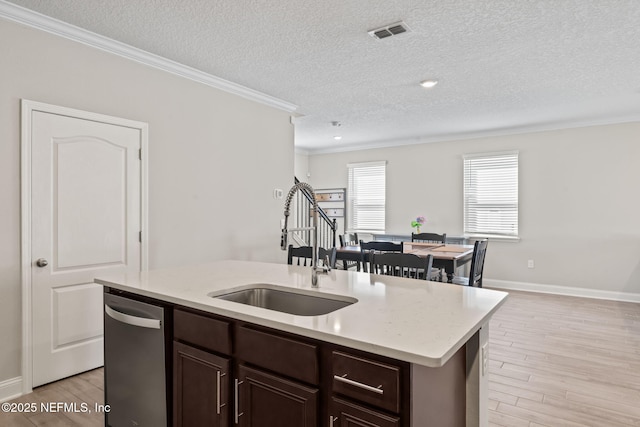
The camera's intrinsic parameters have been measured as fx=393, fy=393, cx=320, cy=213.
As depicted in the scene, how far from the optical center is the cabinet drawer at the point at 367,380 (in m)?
1.14

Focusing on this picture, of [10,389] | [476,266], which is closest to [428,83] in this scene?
[476,266]

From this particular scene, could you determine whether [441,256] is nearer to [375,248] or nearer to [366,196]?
[375,248]

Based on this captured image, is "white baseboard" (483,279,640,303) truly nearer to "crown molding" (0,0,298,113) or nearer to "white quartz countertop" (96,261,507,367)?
"crown molding" (0,0,298,113)

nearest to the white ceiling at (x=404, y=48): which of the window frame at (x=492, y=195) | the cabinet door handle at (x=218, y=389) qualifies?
the window frame at (x=492, y=195)

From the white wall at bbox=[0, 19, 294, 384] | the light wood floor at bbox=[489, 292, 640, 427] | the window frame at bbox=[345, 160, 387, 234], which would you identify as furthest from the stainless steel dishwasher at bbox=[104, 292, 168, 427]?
the window frame at bbox=[345, 160, 387, 234]

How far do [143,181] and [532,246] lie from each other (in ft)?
18.1

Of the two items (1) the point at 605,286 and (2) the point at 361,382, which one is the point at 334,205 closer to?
(1) the point at 605,286

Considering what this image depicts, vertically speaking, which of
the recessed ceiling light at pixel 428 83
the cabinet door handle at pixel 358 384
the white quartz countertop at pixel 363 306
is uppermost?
the recessed ceiling light at pixel 428 83

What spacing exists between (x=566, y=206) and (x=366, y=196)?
3.30 meters

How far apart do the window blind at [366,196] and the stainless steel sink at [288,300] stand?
219 inches

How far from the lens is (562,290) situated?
19.1ft

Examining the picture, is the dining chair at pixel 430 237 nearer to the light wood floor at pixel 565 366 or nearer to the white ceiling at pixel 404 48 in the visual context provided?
the light wood floor at pixel 565 366

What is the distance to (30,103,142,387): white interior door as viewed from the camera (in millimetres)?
2787

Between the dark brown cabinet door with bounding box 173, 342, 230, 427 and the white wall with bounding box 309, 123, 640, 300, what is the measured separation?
5708 mm
